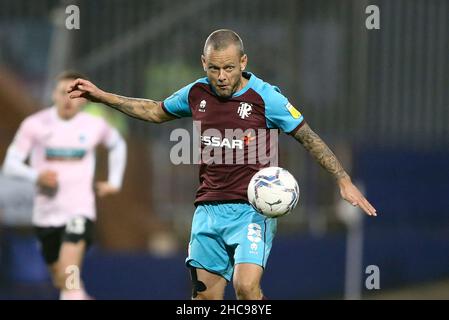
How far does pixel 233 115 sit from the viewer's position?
8.69m

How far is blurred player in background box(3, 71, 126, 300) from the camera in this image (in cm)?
1143

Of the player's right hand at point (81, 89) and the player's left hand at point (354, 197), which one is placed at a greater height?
the player's right hand at point (81, 89)

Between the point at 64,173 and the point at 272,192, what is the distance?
3789 mm

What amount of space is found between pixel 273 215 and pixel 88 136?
375 cm

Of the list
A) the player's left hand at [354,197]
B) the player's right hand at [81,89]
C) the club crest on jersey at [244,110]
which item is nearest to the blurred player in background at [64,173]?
the player's right hand at [81,89]

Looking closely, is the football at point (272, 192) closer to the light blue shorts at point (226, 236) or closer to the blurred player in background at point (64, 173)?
the light blue shorts at point (226, 236)

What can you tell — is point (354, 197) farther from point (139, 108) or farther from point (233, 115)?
point (139, 108)

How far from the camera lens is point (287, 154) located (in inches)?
626

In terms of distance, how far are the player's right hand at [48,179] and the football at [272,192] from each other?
3.45 metres

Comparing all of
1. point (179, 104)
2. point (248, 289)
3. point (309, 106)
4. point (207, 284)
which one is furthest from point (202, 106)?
point (309, 106)

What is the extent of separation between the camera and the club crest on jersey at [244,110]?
867 centimetres

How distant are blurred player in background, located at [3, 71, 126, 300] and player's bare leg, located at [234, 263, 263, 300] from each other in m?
3.21

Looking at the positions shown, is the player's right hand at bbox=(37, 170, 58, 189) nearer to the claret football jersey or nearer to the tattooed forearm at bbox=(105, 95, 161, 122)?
the tattooed forearm at bbox=(105, 95, 161, 122)
